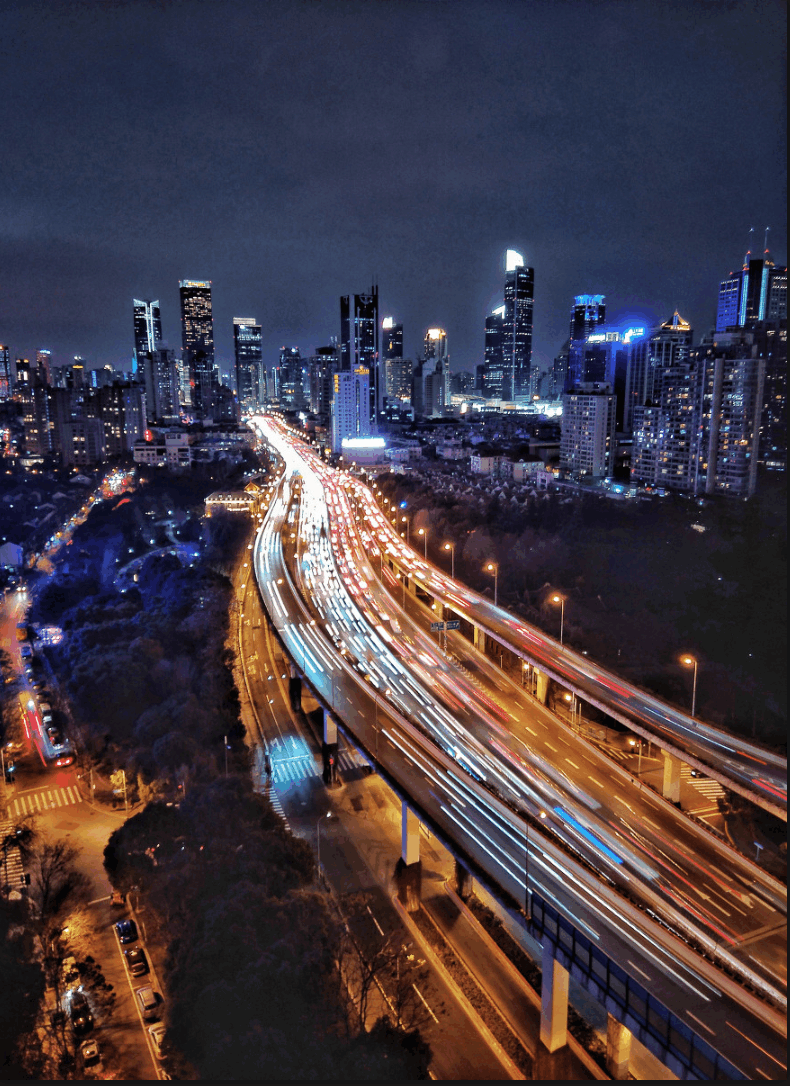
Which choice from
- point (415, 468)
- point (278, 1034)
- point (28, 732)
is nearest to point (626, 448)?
point (415, 468)

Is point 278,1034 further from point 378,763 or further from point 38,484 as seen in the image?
point 38,484

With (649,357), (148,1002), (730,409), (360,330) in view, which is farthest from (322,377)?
(148,1002)

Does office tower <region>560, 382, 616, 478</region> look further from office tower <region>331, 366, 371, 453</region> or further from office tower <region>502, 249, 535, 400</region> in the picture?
→ office tower <region>502, 249, 535, 400</region>

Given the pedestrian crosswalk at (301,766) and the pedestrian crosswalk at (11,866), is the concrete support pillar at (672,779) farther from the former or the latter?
the pedestrian crosswalk at (11,866)

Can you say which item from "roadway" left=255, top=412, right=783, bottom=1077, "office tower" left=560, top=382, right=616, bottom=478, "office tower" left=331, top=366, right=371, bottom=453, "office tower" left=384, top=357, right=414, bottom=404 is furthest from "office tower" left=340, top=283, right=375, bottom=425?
"roadway" left=255, top=412, right=783, bottom=1077

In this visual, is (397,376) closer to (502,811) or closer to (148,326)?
(148,326)
